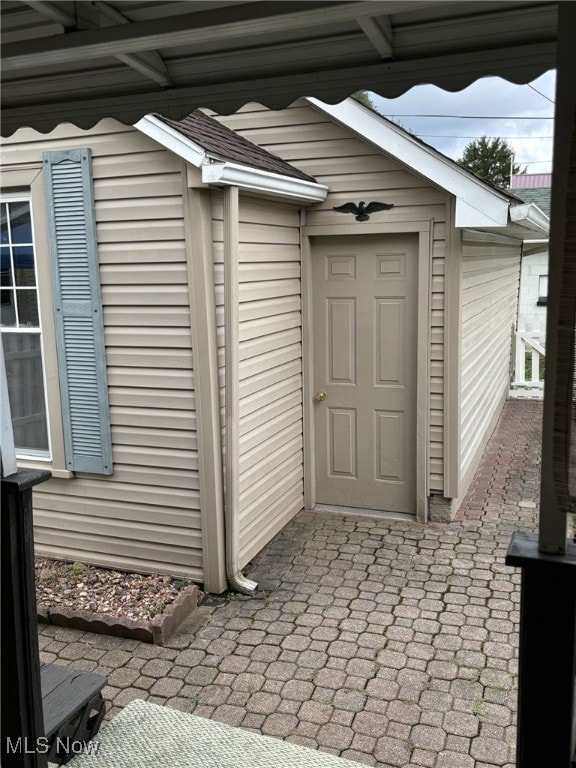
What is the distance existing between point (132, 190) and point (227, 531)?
2627mm

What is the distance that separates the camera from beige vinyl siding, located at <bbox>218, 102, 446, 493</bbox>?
6.13 metres

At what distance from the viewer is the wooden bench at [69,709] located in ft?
10.4

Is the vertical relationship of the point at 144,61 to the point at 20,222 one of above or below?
above

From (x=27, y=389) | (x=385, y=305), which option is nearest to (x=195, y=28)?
(x=27, y=389)

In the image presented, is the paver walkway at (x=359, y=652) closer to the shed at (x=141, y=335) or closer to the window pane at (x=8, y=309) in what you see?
the shed at (x=141, y=335)

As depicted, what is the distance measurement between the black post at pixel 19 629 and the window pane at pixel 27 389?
325cm

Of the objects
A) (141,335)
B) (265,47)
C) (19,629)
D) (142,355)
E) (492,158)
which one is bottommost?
(19,629)

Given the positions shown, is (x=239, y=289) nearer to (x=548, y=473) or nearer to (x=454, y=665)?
(x=454, y=665)

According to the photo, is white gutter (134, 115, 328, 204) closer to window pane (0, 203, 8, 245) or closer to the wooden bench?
window pane (0, 203, 8, 245)

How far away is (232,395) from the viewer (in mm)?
5113

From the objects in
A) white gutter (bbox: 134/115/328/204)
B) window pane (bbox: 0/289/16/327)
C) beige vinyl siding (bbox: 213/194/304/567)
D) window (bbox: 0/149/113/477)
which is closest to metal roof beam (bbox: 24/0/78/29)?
white gutter (bbox: 134/115/328/204)

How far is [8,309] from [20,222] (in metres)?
0.70

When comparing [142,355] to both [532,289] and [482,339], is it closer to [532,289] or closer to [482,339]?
[482,339]

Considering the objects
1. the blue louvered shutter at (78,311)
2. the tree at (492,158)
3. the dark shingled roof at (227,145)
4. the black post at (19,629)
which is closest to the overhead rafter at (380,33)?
the black post at (19,629)
